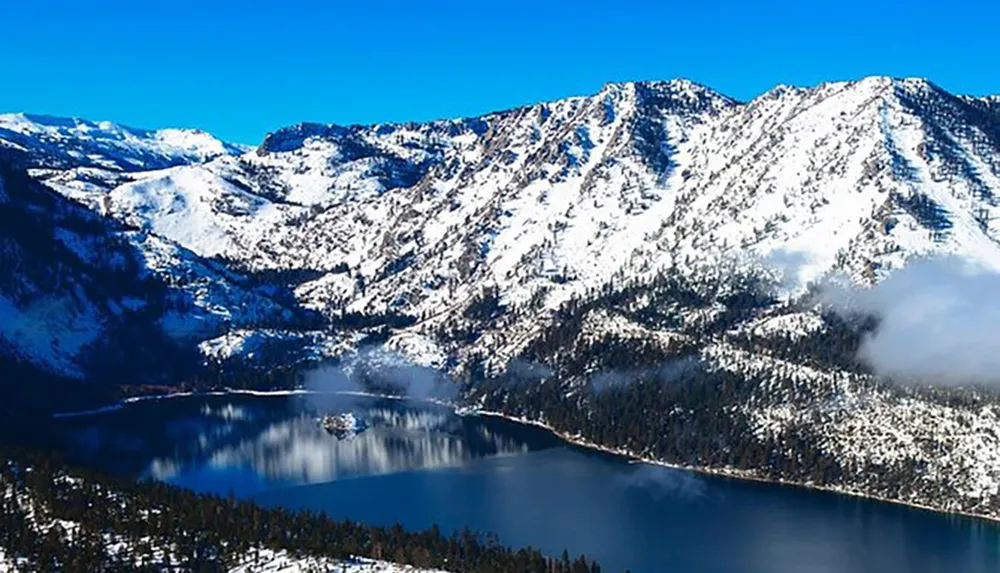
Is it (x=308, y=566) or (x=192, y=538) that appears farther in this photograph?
(x=192, y=538)

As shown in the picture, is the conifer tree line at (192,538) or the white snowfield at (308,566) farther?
the conifer tree line at (192,538)

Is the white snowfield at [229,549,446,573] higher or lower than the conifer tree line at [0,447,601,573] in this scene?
lower

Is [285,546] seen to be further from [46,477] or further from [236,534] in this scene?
[46,477]

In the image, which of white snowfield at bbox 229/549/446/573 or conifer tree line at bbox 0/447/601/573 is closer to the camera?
white snowfield at bbox 229/549/446/573

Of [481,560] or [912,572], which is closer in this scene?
[481,560]

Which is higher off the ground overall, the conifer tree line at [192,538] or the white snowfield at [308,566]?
the conifer tree line at [192,538]

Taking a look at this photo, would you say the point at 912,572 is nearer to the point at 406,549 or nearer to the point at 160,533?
the point at 406,549

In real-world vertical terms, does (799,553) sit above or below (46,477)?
below

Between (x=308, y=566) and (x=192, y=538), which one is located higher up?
(x=192, y=538)

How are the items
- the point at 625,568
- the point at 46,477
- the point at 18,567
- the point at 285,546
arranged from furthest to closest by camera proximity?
the point at 46,477 → the point at 625,568 → the point at 285,546 → the point at 18,567

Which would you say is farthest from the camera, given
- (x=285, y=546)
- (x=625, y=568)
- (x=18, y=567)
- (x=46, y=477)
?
(x=46, y=477)

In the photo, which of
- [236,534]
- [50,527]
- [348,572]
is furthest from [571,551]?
[50,527]
